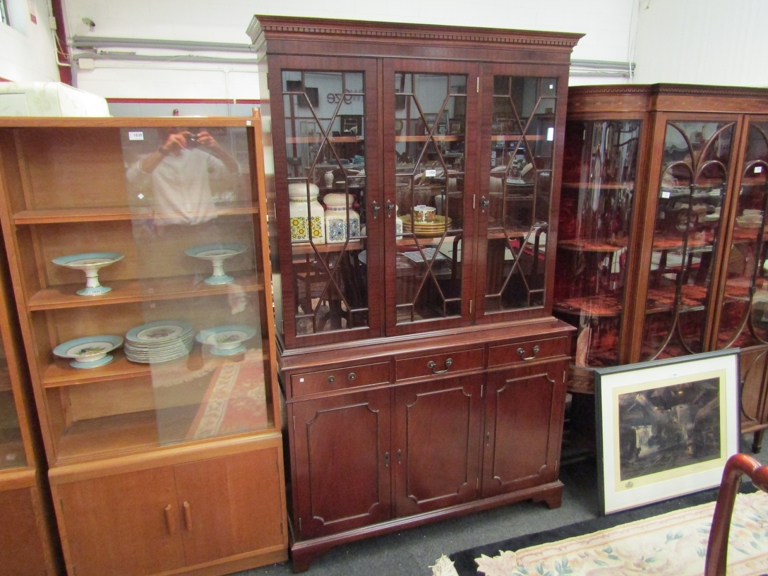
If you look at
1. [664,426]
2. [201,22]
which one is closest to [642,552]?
[664,426]

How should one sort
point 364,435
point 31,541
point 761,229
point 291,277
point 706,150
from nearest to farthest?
point 31,541, point 291,277, point 364,435, point 706,150, point 761,229

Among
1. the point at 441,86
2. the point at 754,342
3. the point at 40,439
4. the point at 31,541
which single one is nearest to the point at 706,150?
the point at 754,342

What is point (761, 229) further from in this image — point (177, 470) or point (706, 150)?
point (177, 470)

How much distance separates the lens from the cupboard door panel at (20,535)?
1683mm

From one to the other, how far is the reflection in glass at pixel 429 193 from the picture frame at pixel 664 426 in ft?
2.90

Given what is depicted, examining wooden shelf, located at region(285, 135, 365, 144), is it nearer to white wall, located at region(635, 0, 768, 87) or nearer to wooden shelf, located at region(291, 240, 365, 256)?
wooden shelf, located at region(291, 240, 365, 256)

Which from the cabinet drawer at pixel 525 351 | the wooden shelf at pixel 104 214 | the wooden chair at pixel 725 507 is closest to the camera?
the wooden chair at pixel 725 507

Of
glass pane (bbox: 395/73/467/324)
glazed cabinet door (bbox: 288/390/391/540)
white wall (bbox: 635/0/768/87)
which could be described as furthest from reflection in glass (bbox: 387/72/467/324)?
white wall (bbox: 635/0/768/87)

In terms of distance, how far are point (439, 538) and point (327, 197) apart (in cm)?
155

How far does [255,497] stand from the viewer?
75.8 inches

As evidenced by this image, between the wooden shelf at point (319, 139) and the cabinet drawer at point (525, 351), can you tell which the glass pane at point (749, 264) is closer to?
the cabinet drawer at point (525, 351)

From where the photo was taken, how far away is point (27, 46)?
7.00 feet

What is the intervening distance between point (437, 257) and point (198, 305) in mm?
981

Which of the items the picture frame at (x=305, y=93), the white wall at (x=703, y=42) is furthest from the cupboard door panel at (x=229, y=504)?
the white wall at (x=703, y=42)
